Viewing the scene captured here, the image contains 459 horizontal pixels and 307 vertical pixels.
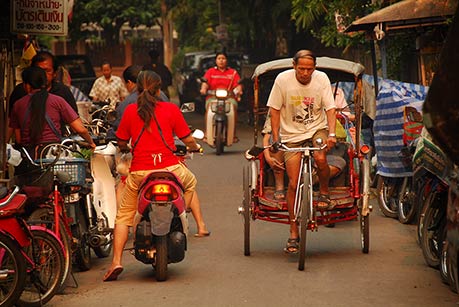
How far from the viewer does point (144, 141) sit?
9.98 meters

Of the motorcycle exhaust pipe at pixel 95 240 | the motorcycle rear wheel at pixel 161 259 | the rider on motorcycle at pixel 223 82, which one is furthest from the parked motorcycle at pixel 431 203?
the rider on motorcycle at pixel 223 82

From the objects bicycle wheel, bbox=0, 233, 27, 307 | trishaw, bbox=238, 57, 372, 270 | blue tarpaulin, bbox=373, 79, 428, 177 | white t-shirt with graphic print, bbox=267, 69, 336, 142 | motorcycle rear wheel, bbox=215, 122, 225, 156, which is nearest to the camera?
bicycle wheel, bbox=0, 233, 27, 307

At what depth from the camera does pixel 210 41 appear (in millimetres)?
44969

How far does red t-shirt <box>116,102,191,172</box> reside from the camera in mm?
9969

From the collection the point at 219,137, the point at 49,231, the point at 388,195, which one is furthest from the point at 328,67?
the point at 219,137

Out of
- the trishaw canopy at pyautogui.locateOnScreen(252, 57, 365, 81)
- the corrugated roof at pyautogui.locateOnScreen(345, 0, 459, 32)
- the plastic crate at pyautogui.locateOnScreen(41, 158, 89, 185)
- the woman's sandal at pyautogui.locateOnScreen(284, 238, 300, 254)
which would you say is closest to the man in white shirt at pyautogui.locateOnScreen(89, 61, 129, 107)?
the corrugated roof at pyautogui.locateOnScreen(345, 0, 459, 32)

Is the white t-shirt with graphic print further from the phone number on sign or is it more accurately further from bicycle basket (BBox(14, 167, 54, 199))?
the phone number on sign

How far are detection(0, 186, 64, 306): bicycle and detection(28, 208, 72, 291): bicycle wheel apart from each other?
0.12 metres

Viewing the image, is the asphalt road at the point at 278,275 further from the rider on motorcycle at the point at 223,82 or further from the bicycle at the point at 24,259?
the rider on motorcycle at the point at 223,82

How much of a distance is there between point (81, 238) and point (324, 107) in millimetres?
2629

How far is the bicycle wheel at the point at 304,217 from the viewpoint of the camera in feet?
33.4

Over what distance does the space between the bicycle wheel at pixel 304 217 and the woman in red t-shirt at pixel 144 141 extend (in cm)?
112

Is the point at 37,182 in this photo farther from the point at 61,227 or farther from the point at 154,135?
the point at 154,135

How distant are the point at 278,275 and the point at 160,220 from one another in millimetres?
1272
